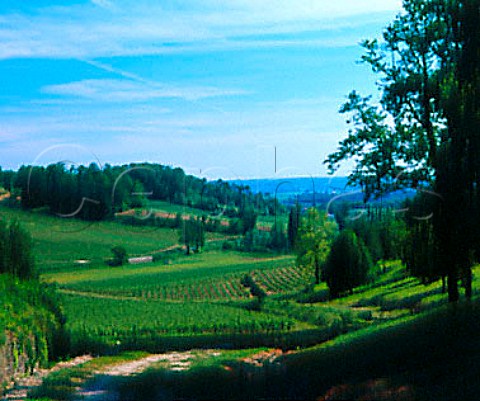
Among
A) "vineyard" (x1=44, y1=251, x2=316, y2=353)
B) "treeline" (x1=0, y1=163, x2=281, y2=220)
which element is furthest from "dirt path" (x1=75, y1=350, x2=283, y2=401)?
"treeline" (x1=0, y1=163, x2=281, y2=220)

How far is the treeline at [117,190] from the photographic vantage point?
9306 centimetres

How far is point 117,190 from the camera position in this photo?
306 ft

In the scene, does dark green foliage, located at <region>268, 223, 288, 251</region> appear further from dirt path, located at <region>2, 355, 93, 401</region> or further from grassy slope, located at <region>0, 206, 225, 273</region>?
dirt path, located at <region>2, 355, 93, 401</region>

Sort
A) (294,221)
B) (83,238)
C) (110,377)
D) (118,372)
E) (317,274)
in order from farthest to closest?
(83,238)
(294,221)
(317,274)
(118,372)
(110,377)

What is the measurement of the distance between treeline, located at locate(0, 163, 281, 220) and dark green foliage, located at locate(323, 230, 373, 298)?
47.6m

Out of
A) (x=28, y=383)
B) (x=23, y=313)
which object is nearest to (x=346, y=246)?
(x=23, y=313)

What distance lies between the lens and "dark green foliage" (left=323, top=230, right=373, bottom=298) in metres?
49.4

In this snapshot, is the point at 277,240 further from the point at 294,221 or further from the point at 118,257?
the point at 118,257

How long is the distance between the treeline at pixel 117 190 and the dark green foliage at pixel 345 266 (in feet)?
156

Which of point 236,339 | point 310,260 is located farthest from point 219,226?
point 236,339

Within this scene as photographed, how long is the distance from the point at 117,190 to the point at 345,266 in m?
51.8

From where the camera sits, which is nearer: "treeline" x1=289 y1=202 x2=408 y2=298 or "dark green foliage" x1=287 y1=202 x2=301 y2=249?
"treeline" x1=289 y1=202 x2=408 y2=298

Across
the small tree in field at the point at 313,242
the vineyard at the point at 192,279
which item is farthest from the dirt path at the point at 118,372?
the vineyard at the point at 192,279

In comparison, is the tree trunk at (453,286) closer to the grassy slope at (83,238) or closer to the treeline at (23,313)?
the treeline at (23,313)
